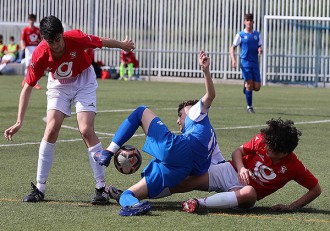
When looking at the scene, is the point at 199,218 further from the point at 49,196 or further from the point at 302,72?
the point at 302,72

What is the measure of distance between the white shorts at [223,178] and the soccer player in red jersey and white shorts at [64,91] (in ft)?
3.41

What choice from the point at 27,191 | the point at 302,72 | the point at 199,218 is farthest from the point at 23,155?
the point at 302,72

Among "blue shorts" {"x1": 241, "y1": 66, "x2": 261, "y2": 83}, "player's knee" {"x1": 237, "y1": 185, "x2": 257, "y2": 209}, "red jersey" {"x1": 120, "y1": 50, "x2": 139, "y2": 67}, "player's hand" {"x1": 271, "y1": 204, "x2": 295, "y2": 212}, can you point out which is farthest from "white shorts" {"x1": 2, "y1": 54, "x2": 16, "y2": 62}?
"player's knee" {"x1": 237, "y1": 185, "x2": 257, "y2": 209}

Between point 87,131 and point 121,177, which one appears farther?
point 121,177

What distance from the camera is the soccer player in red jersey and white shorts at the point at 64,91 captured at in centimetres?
891

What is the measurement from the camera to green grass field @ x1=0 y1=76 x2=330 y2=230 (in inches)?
304

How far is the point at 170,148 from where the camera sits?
825cm

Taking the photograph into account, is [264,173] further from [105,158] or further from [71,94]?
[71,94]

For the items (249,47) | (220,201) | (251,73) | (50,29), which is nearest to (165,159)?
(220,201)

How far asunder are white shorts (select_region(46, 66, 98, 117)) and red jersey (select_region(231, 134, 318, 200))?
69.0 inches

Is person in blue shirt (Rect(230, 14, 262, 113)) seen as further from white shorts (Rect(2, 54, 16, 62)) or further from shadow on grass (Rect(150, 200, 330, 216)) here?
white shorts (Rect(2, 54, 16, 62))

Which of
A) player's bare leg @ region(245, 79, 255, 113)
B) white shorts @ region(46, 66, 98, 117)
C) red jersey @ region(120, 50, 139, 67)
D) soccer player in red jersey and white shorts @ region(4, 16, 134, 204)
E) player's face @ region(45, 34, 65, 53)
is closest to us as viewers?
player's face @ region(45, 34, 65, 53)

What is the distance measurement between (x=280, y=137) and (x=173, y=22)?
31252 millimetres

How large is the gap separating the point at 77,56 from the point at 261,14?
28.8 meters
